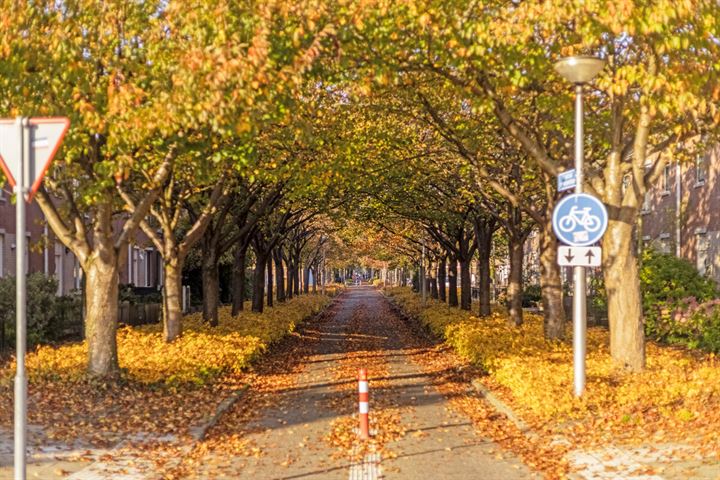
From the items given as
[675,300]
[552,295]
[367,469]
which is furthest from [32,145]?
[675,300]

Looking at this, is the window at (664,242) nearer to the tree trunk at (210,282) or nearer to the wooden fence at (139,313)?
the tree trunk at (210,282)

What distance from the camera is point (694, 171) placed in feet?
95.8

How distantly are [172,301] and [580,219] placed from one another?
11451mm

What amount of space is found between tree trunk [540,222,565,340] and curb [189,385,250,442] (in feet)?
24.2

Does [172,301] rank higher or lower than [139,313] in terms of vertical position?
higher

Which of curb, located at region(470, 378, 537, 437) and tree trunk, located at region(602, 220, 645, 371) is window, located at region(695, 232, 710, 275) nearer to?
curb, located at region(470, 378, 537, 437)

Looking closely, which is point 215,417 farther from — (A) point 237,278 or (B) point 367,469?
(A) point 237,278

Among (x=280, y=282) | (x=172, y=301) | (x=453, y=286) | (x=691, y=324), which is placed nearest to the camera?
(x=172, y=301)

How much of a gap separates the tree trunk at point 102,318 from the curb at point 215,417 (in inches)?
73.0

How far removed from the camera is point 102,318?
1364 cm

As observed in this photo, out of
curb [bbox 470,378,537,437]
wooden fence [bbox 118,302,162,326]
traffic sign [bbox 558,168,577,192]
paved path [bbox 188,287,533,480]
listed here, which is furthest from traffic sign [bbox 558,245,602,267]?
wooden fence [bbox 118,302,162,326]

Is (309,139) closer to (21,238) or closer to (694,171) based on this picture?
(21,238)

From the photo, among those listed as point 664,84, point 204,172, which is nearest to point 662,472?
point 664,84

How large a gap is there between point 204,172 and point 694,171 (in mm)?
20755
